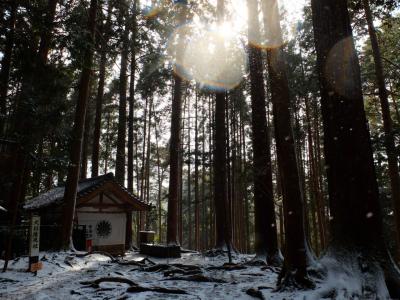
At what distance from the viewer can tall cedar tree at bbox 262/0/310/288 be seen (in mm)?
5758

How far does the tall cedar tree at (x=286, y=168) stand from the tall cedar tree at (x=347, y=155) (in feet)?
1.82

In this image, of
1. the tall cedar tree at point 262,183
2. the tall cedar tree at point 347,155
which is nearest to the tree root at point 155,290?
the tall cedar tree at point 347,155

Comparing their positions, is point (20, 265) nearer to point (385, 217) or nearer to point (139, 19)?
point (139, 19)

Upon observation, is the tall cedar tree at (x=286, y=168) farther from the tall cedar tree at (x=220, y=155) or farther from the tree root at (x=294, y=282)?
the tall cedar tree at (x=220, y=155)

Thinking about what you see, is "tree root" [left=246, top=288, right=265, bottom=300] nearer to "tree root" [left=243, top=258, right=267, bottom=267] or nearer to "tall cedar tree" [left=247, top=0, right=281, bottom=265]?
"tree root" [left=243, top=258, right=267, bottom=267]

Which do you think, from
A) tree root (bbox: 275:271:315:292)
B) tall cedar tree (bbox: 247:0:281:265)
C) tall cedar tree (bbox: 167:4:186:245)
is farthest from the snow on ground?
tall cedar tree (bbox: 167:4:186:245)

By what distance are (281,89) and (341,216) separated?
264 cm

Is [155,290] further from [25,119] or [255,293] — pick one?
[25,119]

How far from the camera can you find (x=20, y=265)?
986 centimetres

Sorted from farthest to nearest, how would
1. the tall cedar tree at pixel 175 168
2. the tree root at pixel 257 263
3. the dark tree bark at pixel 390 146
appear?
the tall cedar tree at pixel 175 168
the dark tree bark at pixel 390 146
the tree root at pixel 257 263

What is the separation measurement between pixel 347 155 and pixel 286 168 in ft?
3.54

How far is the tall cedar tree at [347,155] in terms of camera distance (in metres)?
5.21

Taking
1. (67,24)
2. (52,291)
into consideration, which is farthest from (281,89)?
(67,24)

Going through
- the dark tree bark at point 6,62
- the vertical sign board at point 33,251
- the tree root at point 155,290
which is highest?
the dark tree bark at point 6,62
